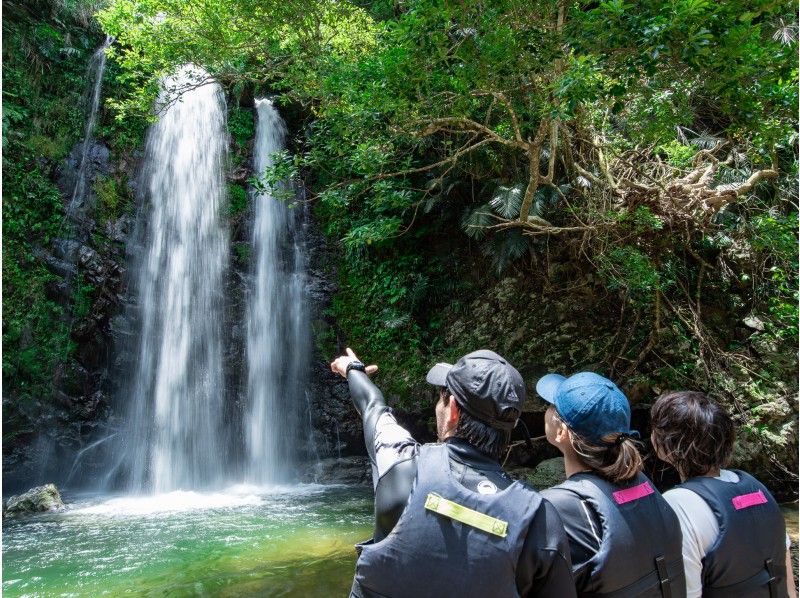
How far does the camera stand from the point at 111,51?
30.6ft

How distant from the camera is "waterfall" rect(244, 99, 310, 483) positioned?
1025 centimetres

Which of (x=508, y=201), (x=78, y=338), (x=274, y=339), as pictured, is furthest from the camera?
(x=274, y=339)

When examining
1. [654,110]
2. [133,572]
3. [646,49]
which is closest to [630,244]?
[654,110]

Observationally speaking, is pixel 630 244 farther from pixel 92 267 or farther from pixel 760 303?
pixel 92 267

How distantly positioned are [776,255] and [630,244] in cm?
188

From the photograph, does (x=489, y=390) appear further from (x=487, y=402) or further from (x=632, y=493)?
(x=632, y=493)

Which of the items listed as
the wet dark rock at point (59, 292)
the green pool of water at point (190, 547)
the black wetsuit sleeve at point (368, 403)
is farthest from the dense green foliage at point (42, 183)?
the black wetsuit sleeve at point (368, 403)

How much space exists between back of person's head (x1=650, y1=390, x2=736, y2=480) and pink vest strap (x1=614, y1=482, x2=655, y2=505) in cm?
29

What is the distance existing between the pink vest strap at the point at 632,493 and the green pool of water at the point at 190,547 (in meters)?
3.12

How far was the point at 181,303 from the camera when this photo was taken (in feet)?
35.6

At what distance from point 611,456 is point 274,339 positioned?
9714 millimetres

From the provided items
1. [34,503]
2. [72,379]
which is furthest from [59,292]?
[34,503]

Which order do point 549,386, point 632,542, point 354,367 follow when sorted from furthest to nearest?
1. point 354,367
2. point 549,386
3. point 632,542

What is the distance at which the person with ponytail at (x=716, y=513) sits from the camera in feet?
6.22
